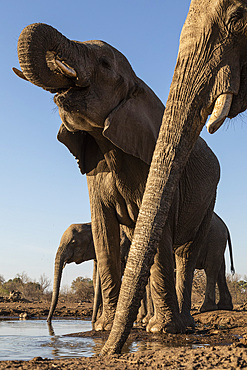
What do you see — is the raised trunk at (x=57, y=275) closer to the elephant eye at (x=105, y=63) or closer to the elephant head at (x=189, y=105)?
the elephant eye at (x=105, y=63)

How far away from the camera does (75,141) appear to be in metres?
4.89

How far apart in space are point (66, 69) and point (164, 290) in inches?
88.5

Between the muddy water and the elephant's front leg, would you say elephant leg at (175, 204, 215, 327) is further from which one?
the muddy water

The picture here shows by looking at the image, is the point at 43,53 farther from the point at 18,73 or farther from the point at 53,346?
the point at 53,346

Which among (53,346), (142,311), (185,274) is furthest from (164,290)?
(142,311)

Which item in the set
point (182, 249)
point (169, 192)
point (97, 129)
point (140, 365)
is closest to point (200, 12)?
point (169, 192)

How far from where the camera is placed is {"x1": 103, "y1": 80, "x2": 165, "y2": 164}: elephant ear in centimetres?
431

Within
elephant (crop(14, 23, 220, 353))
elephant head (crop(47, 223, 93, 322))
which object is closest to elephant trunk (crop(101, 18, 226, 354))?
elephant (crop(14, 23, 220, 353))

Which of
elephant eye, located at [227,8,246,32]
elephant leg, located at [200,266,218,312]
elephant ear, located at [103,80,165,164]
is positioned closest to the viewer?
elephant eye, located at [227,8,246,32]

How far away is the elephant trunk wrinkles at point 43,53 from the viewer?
12.1ft

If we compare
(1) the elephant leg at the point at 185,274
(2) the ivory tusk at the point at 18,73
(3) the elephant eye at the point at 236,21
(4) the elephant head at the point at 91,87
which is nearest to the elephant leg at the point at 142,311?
(1) the elephant leg at the point at 185,274

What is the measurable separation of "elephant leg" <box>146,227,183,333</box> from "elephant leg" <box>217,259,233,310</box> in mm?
4698

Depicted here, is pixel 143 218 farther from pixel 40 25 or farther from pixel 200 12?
pixel 40 25

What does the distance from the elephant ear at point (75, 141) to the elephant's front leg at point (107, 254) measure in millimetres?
497
